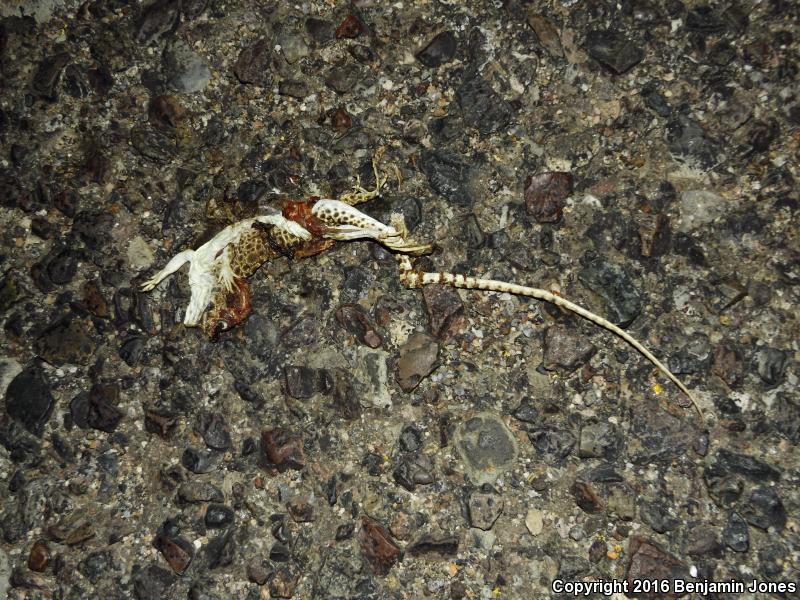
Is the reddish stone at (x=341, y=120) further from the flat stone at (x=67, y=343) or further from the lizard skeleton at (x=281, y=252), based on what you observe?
the flat stone at (x=67, y=343)

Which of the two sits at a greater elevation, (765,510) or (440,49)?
(440,49)

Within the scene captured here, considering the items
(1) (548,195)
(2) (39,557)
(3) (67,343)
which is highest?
(1) (548,195)

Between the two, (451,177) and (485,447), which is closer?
(485,447)

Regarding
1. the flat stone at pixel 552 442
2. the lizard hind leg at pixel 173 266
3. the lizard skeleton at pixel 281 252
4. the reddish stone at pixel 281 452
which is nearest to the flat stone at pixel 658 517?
the flat stone at pixel 552 442

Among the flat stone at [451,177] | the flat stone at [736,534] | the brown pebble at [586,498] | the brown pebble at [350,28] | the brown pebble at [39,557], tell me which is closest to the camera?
the flat stone at [736,534]

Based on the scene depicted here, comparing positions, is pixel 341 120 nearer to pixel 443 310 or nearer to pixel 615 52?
pixel 443 310

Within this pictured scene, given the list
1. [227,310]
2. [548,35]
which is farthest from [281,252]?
[548,35]
